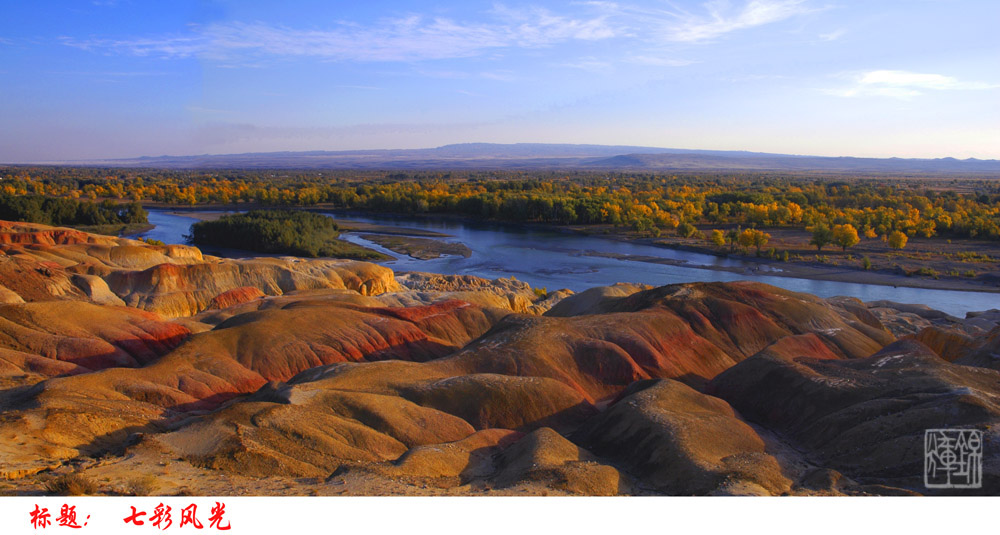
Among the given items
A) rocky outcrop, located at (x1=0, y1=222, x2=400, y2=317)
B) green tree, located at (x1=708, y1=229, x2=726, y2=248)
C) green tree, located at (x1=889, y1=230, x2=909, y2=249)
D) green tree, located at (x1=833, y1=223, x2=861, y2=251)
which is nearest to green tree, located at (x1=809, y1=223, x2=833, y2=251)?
green tree, located at (x1=833, y1=223, x2=861, y2=251)

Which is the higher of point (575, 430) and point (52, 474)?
point (52, 474)

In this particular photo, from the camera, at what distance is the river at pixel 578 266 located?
54.8m

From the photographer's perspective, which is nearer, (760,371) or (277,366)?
(760,371)

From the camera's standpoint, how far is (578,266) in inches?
2682

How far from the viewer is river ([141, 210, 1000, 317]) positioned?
5478 centimetres

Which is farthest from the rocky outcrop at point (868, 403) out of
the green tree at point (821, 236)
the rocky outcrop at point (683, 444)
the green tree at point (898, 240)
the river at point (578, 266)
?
the green tree at point (898, 240)

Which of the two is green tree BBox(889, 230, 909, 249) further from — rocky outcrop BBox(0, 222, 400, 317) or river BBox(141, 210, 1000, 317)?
rocky outcrop BBox(0, 222, 400, 317)

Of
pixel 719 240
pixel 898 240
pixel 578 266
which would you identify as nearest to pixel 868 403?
pixel 578 266

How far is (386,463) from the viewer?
15.9m

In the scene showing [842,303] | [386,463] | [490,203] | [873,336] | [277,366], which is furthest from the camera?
[490,203]

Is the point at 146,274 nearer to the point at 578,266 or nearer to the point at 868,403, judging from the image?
the point at 868,403

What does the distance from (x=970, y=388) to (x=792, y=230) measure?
74228 mm

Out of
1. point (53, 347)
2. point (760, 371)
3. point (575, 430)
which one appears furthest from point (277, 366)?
point (760, 371)

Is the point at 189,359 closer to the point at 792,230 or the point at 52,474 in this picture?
the point at 52,474
